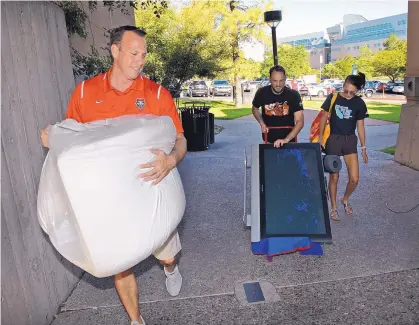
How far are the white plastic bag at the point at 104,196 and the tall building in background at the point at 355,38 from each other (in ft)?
401

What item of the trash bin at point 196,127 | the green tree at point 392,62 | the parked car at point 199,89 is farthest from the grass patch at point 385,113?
the green tree at point 392,62

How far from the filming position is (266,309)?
3.41m

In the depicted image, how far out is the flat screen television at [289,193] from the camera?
4.27 meters

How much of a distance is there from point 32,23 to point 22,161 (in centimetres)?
112

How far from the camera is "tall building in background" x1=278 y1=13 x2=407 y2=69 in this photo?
412 ft

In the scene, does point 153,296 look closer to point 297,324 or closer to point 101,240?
point 297,324

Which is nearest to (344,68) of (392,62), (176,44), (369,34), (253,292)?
(392,62)

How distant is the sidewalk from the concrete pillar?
2.24 m

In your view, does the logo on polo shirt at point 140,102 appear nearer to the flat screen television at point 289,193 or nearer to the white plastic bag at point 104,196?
the white plastic bag at point 104,196

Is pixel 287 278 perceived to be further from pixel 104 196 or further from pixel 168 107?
pixel 104 196

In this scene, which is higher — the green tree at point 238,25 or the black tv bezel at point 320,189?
the green tree at point 238,25

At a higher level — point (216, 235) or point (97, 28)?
point (97, 28)

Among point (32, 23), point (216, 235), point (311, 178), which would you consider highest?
point (32, 23)

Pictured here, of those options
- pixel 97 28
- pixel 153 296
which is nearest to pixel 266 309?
pixel 153 296
